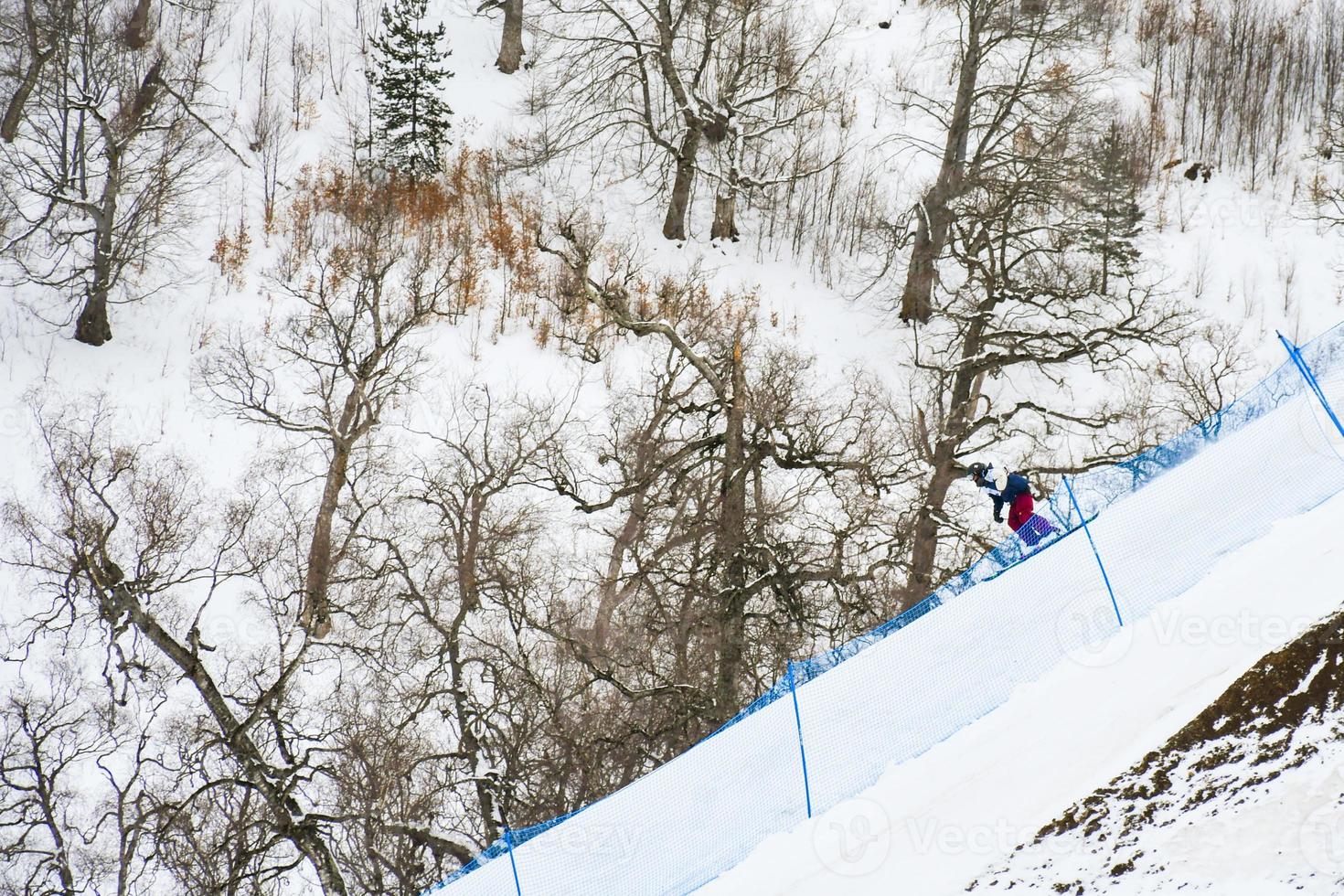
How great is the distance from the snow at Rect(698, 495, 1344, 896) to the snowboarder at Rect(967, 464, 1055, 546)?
222 centimetres

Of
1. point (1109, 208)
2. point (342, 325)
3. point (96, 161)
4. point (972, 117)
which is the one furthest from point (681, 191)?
point (96, 161)

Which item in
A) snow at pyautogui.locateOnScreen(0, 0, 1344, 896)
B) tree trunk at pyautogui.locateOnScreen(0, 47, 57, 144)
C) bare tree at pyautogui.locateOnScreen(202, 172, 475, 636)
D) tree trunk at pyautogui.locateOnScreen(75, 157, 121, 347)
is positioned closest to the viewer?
snow at pyautogui.locateOnScreen(0, 0, 1344, 896)

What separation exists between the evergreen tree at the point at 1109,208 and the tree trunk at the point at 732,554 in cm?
811

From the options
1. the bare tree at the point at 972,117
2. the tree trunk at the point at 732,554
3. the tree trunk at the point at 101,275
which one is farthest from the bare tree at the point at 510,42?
the tree trunk at the point at 732,554

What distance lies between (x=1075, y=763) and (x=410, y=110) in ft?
85.0

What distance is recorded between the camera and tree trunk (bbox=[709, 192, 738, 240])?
29.5 m

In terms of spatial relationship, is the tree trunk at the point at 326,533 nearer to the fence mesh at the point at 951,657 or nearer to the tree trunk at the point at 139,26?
the fence mesh at the point at 951,657

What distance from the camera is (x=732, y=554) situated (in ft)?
65.0

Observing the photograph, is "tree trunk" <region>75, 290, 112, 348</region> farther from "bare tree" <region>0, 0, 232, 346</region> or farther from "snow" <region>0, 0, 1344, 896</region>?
"snow" <region>0, 0, 1344, 896</region>

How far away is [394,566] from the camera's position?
68.0 feet

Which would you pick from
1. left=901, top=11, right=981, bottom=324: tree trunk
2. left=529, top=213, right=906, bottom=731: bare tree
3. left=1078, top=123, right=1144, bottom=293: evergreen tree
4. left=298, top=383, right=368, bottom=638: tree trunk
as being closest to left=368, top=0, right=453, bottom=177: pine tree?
left=529, top=213, right=906, bottom=731: bare tree

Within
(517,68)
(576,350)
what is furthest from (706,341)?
(517,68)

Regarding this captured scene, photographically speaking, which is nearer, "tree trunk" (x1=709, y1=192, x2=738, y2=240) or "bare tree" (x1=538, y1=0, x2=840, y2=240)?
"bare tree" (x1=538, y1=0, x2=840, y2=240)

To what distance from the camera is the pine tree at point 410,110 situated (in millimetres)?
29734
